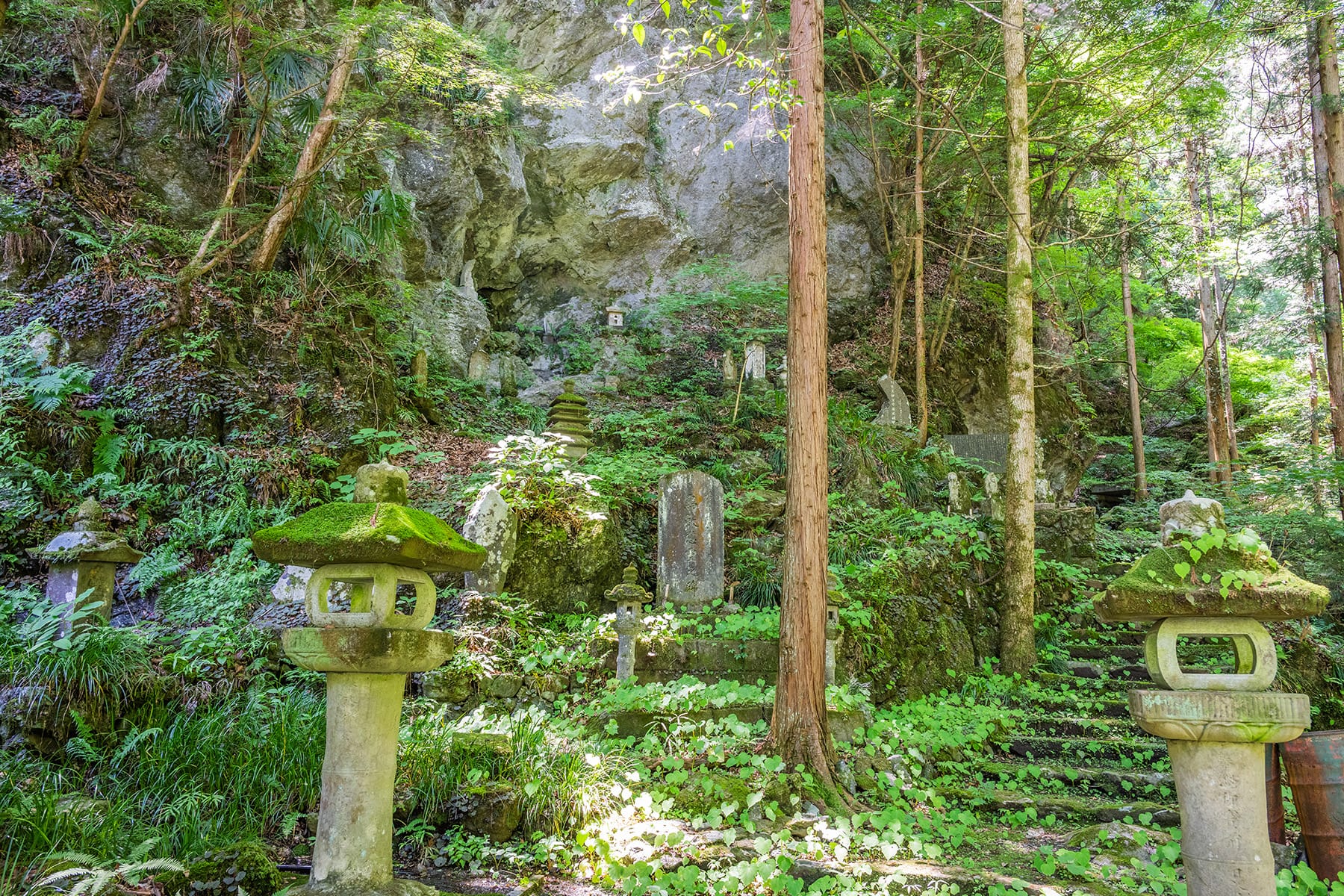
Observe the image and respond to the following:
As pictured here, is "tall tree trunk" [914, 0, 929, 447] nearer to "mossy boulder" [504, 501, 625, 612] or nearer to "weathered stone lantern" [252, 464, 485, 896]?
"mossy boulder" [504, 501, 625, 612]

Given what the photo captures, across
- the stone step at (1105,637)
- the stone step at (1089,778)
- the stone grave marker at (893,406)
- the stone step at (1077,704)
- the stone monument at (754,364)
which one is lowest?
the stone step at (1089,778)

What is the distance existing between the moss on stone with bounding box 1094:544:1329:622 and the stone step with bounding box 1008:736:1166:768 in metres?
3.90

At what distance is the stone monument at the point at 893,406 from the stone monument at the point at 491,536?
8.41 meters

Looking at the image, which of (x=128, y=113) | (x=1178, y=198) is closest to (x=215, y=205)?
(x=128, y=113)

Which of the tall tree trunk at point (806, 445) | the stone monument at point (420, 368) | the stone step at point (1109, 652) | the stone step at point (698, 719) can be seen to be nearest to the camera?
the tall tree trunk at point (806, 445)

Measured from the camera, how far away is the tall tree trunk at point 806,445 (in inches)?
191

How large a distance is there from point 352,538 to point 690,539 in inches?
197

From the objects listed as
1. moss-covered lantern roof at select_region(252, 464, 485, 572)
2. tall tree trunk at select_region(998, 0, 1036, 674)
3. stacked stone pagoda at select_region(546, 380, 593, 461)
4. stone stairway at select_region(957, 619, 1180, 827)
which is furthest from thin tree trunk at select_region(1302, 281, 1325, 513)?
moss-covered lantern roof at select_region(252, 464, 485, 572)

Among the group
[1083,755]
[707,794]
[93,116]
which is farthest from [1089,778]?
[93,116]

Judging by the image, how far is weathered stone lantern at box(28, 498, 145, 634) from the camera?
530 cm

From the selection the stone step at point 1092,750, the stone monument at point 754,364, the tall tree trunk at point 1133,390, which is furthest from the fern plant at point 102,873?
the tall tree trunk at point 1133,390

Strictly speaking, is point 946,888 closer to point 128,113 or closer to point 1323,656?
point 1323,656

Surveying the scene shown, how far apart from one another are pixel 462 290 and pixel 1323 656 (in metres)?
15.3

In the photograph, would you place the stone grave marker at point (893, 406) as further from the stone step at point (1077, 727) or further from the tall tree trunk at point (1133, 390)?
the stone step at point (1077, 727)
